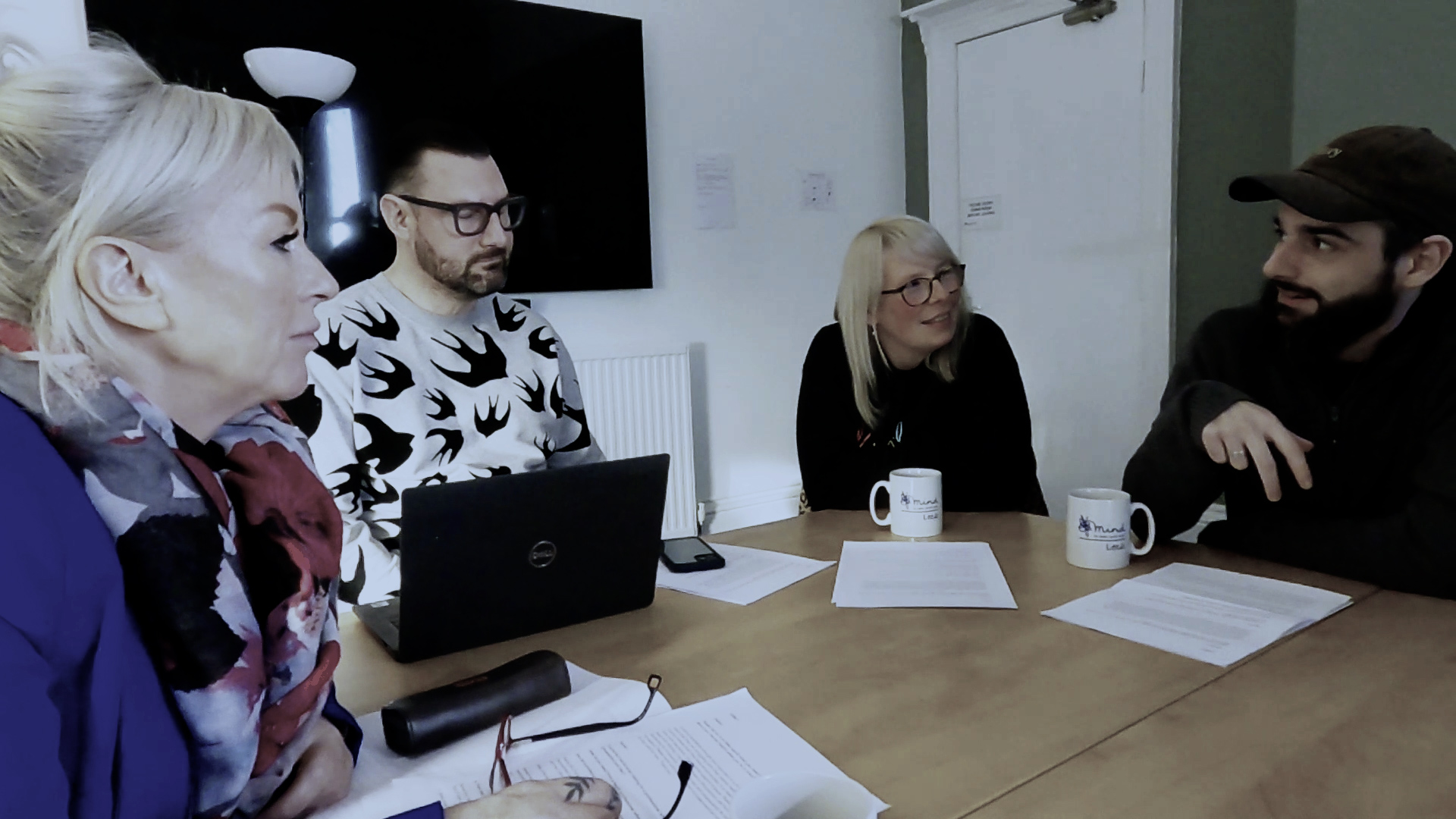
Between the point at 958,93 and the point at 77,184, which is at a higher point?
the point at 958,93

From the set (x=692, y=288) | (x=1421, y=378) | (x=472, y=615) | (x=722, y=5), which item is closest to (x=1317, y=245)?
(x=1421, y=378)

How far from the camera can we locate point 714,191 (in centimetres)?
317

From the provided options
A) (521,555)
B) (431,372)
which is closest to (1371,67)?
(431,372)

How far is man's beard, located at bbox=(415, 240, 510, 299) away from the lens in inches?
68.3

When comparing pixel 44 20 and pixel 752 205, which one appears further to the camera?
pixel 752 205

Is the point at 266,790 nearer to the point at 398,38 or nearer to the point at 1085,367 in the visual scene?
the point at 398,38

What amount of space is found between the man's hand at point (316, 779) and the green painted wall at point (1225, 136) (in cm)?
289

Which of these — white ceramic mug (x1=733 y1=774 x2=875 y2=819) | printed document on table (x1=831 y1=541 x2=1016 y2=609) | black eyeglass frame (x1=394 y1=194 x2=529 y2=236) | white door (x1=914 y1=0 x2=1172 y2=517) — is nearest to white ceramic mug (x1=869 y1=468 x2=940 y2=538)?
printed document on table (x1=831 y1=541 x2=1016 y2=609)

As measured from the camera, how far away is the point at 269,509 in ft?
2.48

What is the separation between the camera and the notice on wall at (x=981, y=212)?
3350mm

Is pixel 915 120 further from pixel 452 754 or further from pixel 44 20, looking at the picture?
pixel 452 754

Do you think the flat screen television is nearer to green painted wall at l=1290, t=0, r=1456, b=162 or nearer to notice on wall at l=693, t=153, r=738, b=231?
notice on wall at l=693, t=153, r=738, b=231

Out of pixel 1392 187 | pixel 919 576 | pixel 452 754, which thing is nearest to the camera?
pixel 452 754

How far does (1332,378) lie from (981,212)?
6.94ft
